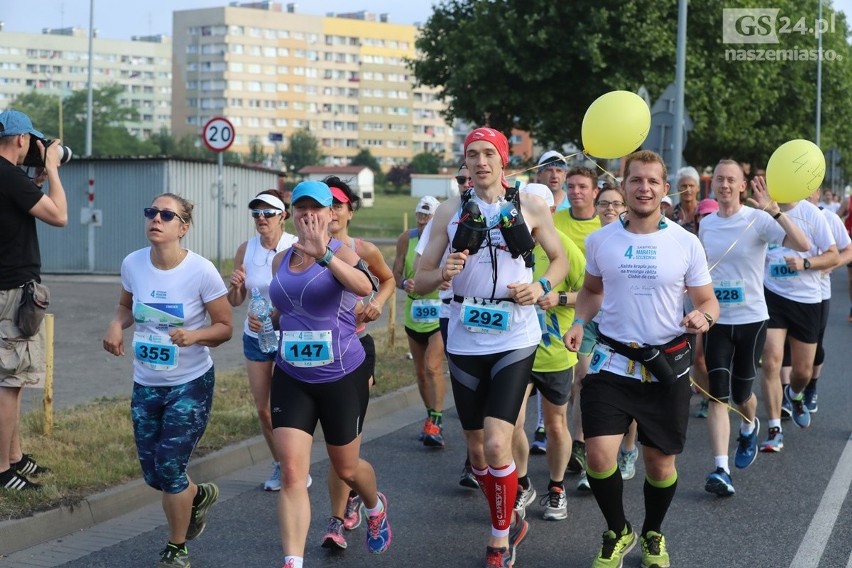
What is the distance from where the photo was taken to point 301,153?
125 meters

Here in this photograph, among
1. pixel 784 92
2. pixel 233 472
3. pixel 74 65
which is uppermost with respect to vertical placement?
pixel 74 65

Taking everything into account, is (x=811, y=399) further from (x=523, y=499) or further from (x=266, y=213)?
(x=266, y=213)

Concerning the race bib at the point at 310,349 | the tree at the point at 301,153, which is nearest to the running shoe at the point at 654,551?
the race bib at the point at 310,349

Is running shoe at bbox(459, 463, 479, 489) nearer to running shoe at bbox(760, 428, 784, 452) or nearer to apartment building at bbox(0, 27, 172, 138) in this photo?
running shoe at bbox(760, 428, 784, 452)

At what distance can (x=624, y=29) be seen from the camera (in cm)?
2809

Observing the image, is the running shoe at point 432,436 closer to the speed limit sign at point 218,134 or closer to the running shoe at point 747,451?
the running shoe at point 747,451

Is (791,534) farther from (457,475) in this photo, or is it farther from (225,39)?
(225,39)

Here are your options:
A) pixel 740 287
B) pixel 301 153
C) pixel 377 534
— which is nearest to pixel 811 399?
pixel 740 287

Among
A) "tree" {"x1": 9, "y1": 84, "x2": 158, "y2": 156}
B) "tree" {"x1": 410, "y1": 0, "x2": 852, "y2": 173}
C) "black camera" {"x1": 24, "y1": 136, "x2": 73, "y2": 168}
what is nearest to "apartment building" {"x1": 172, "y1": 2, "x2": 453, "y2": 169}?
"tree" {"x1": 9, "y1": 84, "x2": 158, "y2": 156}

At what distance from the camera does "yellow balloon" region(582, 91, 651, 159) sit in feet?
21.7

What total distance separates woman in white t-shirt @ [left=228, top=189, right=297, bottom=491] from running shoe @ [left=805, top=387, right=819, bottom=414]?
5184 millimetres

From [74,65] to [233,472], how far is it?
6857 inches

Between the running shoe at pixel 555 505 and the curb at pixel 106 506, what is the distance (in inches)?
92.3

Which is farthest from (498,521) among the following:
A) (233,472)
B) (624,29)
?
(624,29)
